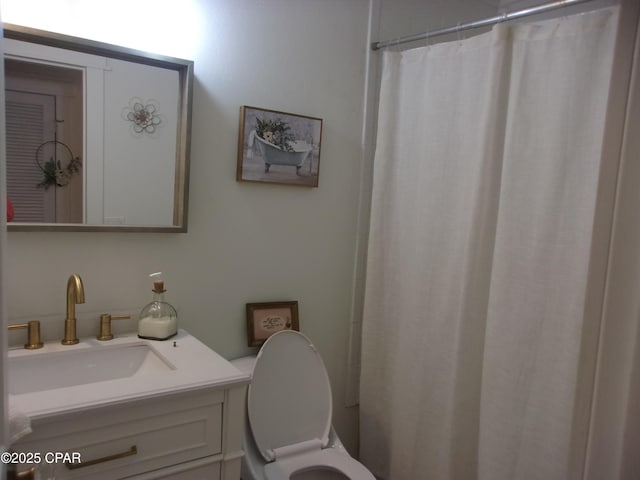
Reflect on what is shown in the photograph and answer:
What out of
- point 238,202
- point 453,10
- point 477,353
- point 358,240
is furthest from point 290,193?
point 453,10

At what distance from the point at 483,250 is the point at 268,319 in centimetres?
84

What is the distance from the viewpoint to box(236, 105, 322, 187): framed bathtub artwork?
1739 millimetres

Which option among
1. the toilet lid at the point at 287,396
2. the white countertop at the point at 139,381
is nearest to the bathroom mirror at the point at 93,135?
the white countertop at the point at 139,381

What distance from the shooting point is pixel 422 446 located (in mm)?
1793

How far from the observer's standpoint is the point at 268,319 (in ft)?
6.10

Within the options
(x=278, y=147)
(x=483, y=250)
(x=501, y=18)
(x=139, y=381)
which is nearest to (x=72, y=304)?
(x=139, y=381)

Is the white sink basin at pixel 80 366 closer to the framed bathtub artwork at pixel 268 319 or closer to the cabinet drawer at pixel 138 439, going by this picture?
the cabinet drawer at pixel 138 439

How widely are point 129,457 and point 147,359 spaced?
0.37 metres

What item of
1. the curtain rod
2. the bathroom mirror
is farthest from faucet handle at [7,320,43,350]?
the curtain rod

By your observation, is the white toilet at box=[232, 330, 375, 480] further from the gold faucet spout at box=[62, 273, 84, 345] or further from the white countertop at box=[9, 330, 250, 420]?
the gold faucet spout at box=[62, 273, 84, 345]

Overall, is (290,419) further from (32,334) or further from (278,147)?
(278,147)

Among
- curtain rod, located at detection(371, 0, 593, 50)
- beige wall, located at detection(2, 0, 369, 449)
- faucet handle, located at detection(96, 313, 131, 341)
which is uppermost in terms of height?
curtain rod, located at detection(371, 0, 593, 50)

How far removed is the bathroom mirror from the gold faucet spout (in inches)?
7.1

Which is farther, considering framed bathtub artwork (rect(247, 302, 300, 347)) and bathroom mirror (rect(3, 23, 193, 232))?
framed bathtub artwork (rect(247, 302, 300, 347))
